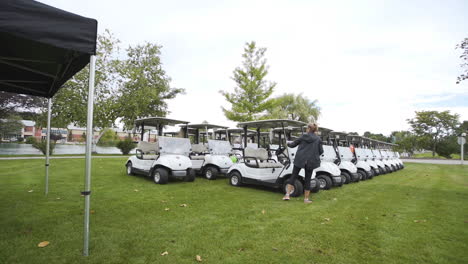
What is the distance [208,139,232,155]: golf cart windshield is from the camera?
9.17 metres

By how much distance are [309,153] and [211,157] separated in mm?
4333

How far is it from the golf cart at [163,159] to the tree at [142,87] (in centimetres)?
1314

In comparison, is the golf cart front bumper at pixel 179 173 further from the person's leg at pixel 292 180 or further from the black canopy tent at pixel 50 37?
the black canopy tent at pixel 50 37

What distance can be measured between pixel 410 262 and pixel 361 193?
4.42 meters

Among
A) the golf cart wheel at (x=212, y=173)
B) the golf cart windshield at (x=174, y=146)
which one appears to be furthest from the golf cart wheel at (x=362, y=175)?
the golf cart windshield at (x=174, y=146)

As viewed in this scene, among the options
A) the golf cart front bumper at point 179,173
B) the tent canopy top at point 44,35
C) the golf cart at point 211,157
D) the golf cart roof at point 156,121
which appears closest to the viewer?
the tent canopy top at point 44,35

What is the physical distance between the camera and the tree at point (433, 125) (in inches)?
1585

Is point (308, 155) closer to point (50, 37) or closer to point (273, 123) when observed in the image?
point (273, 123)

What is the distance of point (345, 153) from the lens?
914cm

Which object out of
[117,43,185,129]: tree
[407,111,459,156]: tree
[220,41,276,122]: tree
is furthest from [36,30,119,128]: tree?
[407,111,459,156]: tree

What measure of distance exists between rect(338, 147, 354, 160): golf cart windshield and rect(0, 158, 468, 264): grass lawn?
2930mm

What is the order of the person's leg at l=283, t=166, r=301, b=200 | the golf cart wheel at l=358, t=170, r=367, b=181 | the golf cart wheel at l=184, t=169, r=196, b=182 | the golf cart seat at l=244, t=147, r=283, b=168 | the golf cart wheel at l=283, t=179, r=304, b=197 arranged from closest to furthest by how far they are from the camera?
1. the person's leg at l=283, t=166, r=301, b=200
2. the golf cart wheel at l=283, t=179, r=304, b=197
3. the golf cart seat at l=244, t=147, r=283, b=168
4. the golf cart wheel at l=184, t=169, r=196, b=182
5. the golf cart wheel at l=358, t=170, r=367, b=181

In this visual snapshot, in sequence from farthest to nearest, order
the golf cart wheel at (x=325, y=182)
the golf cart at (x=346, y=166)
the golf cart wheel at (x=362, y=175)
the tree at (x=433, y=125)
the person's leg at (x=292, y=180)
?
1. the tree at (x=433, y=125)
2. the golf cart wheel at (x=362, y=175)
3. the golf cart at (x=346, y=166)
4. the golf cart wheel at (x=325, y=182)
5. the person's leg at (x=292, y=180)

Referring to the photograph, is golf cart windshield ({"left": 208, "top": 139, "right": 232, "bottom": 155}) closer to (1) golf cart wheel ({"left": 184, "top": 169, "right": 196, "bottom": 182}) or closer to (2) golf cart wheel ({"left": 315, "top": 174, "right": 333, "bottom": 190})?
(1) golf cart wheel ({"left": 184, "top": 169, "right": 196, "bottom": 182})
